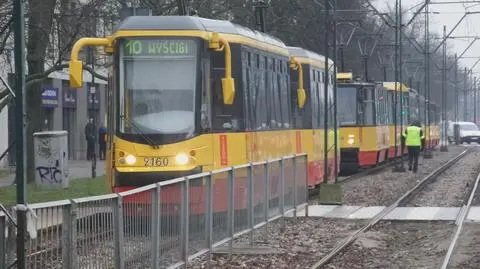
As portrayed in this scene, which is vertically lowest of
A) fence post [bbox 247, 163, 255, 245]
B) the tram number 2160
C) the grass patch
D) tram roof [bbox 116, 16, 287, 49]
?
the grass patch

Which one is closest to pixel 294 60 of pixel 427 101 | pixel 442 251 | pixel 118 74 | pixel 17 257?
pixel 118 74

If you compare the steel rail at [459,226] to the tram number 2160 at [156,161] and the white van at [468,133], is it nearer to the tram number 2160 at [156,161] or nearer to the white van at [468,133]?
the tram number 2160 at [156,161]

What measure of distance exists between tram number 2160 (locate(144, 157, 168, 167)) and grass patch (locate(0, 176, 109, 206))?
19.2 ft

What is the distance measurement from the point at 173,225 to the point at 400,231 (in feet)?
23.5

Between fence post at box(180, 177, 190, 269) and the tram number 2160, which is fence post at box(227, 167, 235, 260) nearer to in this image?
fence post at box(180, 177, 190, 269)

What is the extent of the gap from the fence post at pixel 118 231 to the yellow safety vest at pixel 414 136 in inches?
1013

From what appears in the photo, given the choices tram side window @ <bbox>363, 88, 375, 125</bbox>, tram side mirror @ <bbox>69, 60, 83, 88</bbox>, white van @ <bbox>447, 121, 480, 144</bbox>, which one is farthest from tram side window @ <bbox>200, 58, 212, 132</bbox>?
white van @ <bbox>447, 121, 480, 144</bbox>

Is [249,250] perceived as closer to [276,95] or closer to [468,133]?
[276,95]

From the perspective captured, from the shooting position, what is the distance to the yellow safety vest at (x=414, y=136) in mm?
34031

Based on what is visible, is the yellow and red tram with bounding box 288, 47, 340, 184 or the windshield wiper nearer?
the windshield wiper

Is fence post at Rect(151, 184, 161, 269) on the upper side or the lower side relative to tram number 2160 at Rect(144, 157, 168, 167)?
lower

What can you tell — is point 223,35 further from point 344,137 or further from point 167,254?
point 344,137

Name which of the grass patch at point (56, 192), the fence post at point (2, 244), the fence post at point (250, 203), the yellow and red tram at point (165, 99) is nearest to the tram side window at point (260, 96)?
the yellow and red tram at point (165, 99)

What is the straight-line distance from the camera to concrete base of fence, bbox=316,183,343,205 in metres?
21.5
